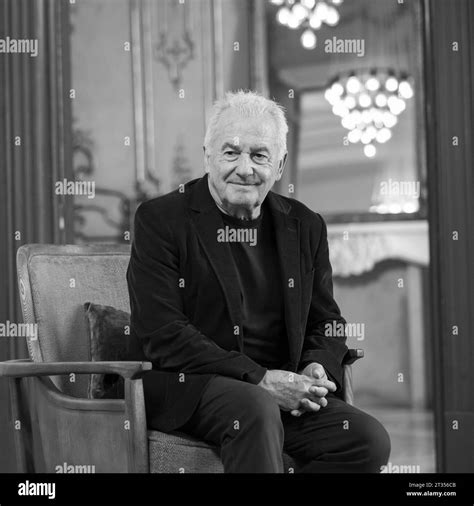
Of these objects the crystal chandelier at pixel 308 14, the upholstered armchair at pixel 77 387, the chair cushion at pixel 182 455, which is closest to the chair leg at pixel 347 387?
the upholstered armchair at pixel 77 387

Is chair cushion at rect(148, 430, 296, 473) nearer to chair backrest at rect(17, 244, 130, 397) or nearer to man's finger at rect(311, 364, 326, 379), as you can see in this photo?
man's finger at rect(311, 364, 326, 379)

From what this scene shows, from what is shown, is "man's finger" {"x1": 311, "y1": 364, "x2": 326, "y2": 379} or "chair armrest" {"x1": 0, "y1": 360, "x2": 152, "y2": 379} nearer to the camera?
"chair armrest" {"x1": 0, "y1": 360, "x2": 152, "y2": 379}

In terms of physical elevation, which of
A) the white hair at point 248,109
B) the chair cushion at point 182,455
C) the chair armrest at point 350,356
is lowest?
the chair cushion at point 182,455

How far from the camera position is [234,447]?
229 centimetres

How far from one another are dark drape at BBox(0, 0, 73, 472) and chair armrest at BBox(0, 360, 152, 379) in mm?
1614

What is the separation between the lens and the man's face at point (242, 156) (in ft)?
8.72

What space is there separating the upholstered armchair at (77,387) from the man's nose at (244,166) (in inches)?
25.0

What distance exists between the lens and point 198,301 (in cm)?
262

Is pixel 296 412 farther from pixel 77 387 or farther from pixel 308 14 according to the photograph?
pixel 308 14

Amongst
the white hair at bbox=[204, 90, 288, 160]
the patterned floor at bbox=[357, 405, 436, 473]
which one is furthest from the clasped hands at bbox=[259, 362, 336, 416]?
the patterned floor at bbox=[357, 405, 436, 473]

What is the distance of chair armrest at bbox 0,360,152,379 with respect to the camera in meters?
2.42

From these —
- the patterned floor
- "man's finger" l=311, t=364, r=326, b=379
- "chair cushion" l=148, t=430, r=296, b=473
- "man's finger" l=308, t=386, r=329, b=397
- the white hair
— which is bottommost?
the patterned floor

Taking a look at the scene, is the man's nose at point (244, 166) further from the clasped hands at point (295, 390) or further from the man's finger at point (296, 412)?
the man's finger at point (296, 412)

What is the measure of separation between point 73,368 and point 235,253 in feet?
1.94
